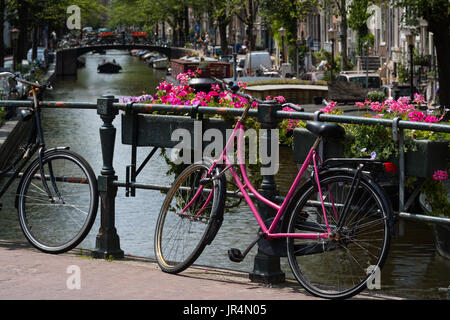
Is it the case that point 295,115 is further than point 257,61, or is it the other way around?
point 257,61

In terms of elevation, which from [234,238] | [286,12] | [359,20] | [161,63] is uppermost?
[286,12]

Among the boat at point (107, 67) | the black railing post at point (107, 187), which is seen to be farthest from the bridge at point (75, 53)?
the black railing post at point (107, 187)

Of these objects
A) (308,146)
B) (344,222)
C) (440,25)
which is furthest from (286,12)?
(344,222)

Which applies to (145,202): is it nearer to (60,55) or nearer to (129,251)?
(129,251)

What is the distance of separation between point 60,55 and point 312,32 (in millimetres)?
21895

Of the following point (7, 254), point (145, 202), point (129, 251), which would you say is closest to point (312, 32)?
point (145, 202)

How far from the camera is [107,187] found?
7395 mm

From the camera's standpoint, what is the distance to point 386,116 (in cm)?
674

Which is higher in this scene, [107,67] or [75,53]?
[75,53]

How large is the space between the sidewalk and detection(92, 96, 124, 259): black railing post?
0.16 metres

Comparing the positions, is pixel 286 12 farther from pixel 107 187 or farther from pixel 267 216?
pixel 267 216

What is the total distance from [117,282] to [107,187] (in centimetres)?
130

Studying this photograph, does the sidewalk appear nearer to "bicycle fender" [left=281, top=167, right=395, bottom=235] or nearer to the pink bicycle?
the pink bicycle

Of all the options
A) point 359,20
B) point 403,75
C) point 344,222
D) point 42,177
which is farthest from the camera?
point 359,20
